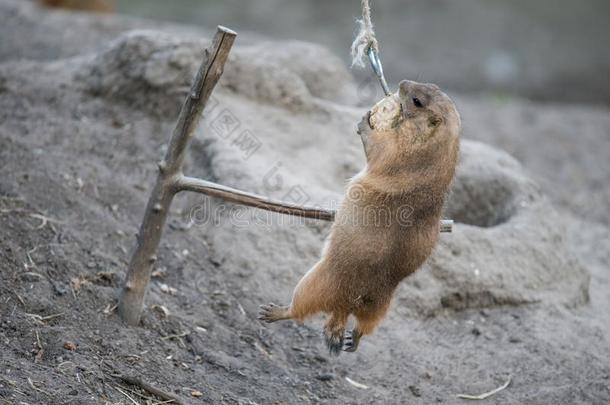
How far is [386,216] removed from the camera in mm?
4164

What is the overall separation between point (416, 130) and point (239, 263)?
6.78 ft

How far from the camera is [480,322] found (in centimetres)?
588

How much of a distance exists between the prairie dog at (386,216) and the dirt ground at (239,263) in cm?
86

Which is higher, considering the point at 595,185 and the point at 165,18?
the point at 165,18

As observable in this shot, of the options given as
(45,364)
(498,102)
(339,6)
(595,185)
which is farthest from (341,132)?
(339,6)

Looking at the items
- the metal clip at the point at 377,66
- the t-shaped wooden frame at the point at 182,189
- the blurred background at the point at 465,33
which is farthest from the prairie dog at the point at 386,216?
the blurred background at the point at 465,33

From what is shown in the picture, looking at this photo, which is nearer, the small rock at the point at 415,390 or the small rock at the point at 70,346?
the small rock at the point at 70,346

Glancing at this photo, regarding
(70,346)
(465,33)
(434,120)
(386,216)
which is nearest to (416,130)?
(434,120)

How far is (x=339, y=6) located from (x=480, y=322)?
12693 mm

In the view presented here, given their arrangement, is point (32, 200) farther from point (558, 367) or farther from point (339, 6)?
point (339, 6)

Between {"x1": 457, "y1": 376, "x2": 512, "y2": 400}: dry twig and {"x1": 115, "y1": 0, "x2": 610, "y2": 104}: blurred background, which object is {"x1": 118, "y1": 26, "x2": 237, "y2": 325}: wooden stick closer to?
{"x1": 457, "y1": 376, "x2": 512, "y2": 400}: dry twig

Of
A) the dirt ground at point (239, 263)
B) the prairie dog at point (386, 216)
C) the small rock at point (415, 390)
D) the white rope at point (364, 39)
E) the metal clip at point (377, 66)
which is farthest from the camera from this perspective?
the small rock at point (415, 390)

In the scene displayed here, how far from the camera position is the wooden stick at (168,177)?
14.5 feet

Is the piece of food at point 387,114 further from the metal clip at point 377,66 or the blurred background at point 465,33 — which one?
the blurred background at point 465,33
